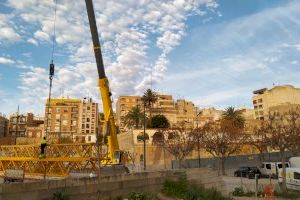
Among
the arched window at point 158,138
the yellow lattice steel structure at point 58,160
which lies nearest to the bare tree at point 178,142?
the arched window at point 158,138

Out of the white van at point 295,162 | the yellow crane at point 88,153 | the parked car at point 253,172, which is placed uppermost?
the yellow crane at point 88,153

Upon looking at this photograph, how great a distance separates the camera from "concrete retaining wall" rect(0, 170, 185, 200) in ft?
41.9

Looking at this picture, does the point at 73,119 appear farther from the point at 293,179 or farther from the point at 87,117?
the point at 293,179

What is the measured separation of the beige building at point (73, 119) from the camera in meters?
135

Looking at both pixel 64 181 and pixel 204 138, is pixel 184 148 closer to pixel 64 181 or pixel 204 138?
pixel 204 138

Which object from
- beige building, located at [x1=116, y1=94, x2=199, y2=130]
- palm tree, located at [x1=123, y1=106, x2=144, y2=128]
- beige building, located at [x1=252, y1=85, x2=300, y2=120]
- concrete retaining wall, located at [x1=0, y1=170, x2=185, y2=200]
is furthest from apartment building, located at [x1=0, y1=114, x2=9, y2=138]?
concrete retaining wall, located at [x1=0, y1=170, x2=185, y2=200]

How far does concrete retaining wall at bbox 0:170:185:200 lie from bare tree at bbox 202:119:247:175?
115ft

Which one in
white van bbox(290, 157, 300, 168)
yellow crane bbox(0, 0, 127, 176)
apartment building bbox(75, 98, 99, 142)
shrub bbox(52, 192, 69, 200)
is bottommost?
shrub bbox(52, 192, 69, 200)

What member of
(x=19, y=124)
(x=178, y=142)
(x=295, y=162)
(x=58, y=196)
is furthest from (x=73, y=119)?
(x=58, y=196)

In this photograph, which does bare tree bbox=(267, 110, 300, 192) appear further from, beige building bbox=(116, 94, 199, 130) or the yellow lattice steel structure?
beige building bbox=(116, 94, 199, 130)

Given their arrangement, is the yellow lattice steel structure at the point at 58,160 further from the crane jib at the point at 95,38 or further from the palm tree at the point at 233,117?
the palm tree at the point at 233,117

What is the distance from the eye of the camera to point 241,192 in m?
24.8

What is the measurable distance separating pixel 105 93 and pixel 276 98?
105 meters

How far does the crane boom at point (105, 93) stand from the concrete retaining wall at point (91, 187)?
907 cm
